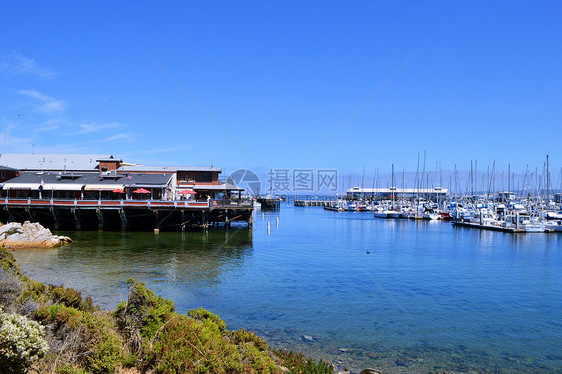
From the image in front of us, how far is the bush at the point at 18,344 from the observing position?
292 inches

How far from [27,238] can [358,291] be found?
3105 centimetres

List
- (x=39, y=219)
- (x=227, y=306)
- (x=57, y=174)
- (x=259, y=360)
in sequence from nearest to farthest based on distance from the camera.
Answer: (x=259, y=360), (x=227, y=306), (x=39, y=219), (x=57, y=174)

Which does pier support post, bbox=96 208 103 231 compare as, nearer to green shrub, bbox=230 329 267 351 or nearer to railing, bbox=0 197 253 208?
railing, bbox=0 197 253 208

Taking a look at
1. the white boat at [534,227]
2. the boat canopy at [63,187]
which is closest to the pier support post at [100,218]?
the boat canopy at [63,187]

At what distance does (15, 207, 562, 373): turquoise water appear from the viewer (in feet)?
50.7

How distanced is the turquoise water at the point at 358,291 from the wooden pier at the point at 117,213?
408 cm

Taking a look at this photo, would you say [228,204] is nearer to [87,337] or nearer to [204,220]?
[204,220]

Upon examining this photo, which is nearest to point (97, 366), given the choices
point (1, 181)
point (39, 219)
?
point (39, 219)

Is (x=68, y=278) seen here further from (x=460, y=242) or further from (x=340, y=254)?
(x=460, y=242)

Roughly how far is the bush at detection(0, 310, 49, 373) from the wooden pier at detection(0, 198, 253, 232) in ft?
134

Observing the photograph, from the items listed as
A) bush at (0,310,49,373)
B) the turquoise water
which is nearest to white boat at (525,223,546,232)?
the turquoise water

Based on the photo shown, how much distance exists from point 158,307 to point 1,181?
5561cm

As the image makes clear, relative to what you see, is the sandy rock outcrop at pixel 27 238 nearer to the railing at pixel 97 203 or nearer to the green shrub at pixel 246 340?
the railing at pixel 97 203

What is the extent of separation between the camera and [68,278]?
24.1 m
